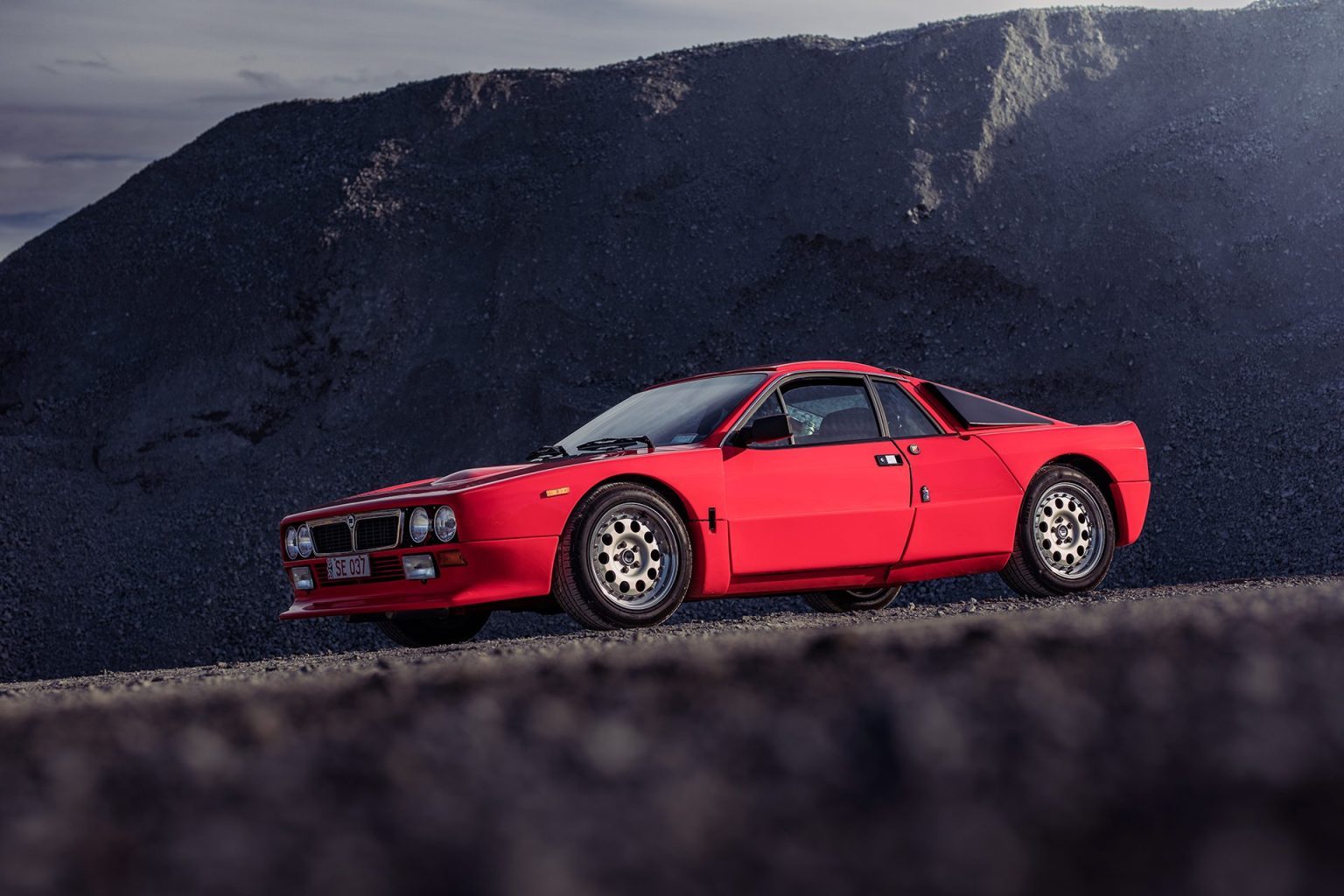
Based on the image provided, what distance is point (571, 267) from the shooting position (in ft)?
75.9

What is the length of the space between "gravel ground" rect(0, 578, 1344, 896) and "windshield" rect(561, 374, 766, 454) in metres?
4.04

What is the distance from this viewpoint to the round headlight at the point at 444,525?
6.46 meters

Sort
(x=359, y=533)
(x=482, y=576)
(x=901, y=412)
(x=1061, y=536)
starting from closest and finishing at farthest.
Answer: (x=482, y=576)
(x=359, y=533)
(x=901, y=412)
(x=1061, y=536)

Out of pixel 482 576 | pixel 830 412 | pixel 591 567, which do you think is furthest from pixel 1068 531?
pixel 482 576

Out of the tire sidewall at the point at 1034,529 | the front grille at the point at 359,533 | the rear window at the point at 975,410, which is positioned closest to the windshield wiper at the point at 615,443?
the front grille at the point at 359,533

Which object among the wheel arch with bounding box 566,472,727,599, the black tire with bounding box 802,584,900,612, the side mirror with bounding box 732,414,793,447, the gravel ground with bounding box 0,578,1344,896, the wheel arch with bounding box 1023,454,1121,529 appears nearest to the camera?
the gravel ground with bounding box 0,578,1344,896

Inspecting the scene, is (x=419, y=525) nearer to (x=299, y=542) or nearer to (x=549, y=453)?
(x=299, y=542)

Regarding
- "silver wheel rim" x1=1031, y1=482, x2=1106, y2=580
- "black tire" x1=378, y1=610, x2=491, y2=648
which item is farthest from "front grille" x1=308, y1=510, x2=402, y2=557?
"silver wheel rim" x1=1031, y1=482, x2=1106, y2=580

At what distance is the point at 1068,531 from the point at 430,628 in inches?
160

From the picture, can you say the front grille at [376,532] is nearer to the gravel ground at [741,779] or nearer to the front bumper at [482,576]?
the front bumper at [482,576]

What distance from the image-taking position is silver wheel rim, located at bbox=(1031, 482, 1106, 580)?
326 inches

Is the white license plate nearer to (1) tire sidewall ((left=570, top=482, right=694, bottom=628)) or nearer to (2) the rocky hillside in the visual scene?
(1) tire sidewall ((left=570, top=482, right=694, bottom=628))

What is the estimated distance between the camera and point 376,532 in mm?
6836

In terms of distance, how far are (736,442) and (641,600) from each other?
40.4 inches
